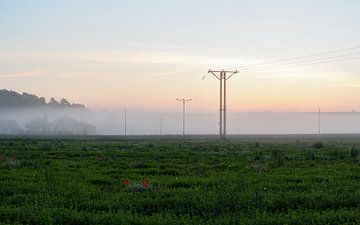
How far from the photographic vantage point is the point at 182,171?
22.8 metres

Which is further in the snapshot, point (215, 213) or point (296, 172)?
point (296, 172)

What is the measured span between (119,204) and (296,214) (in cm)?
437

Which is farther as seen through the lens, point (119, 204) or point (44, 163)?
point (44, 163)

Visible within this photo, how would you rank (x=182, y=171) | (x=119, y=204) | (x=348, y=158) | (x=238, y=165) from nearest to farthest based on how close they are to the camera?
(x=119, y=204), (x=182, y=171), (x=238, y=165), (x=348, y=158)

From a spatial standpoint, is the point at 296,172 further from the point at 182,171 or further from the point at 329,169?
the point at 182,171

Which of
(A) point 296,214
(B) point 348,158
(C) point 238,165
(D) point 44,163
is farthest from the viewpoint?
(B) point 348,158

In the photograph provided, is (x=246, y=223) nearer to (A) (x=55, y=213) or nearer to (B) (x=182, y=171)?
(A) (x=55, y=213)

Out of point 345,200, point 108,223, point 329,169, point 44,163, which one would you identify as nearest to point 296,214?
point 345,200

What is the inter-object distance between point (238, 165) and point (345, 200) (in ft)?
35.5

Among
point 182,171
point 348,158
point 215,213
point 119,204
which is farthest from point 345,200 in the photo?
point 348,158

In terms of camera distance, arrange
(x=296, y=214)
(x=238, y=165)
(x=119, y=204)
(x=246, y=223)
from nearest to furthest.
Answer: (x=246, y=223) → (x=296, y=214) → (x=119, y=204) → (x=238, y=165)

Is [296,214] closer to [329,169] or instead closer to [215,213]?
[215,213]

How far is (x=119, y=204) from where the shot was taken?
13.9 meters

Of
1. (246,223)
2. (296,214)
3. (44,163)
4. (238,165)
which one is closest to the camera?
(246,223)
